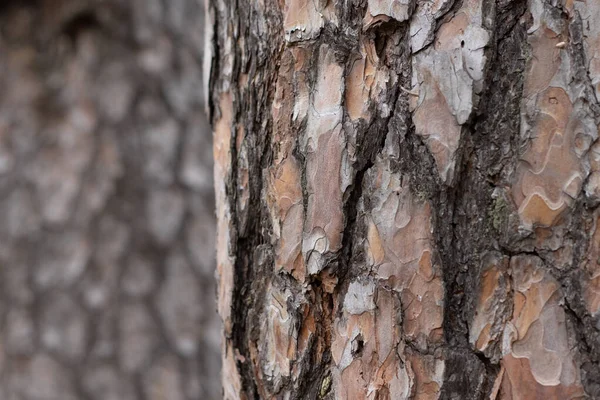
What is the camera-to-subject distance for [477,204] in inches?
29.7

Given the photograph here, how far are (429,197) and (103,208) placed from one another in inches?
73.4

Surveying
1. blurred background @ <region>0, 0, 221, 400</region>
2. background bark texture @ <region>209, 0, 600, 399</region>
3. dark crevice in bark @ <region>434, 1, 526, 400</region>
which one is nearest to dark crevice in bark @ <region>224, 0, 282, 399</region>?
background bark texture @ <region>209, 0, 600, 399</region>

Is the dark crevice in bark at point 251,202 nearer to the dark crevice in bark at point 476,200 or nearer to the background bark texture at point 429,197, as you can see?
the background bark texture at point 429,197

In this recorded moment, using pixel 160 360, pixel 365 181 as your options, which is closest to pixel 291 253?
pixel 365 181

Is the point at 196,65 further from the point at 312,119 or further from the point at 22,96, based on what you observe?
the point at 312,119

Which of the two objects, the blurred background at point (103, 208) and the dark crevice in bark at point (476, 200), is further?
the blurred background at point (103, 208)

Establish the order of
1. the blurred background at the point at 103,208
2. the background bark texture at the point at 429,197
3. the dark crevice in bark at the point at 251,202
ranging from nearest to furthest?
the background bark texture at the point at 429,197, the dark crevice in bark at the point at 251,202, the blurred background at the point at 103,208

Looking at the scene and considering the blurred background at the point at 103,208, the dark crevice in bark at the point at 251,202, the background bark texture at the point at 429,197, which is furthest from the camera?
the blurred background at the point at 103,208

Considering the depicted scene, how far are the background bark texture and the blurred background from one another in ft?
5.25

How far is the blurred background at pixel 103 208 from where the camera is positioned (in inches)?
94.3

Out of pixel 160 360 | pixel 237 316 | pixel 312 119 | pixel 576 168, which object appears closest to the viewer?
pixel 576 168

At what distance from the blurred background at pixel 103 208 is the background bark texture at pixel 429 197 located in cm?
160

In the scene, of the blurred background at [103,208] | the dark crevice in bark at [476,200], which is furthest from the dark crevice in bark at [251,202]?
the blurred background at [103,208]

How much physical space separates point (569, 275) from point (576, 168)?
0.11 metres
